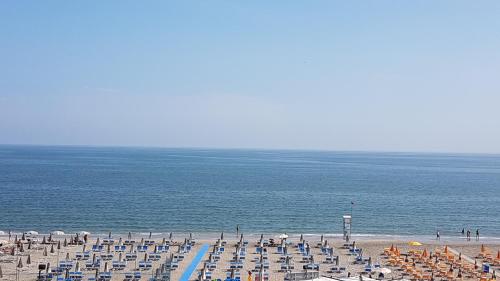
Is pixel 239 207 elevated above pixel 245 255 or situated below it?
Result: below

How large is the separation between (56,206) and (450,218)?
45.2 m

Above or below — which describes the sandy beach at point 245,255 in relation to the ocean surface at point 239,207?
above

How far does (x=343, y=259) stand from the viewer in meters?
35.1

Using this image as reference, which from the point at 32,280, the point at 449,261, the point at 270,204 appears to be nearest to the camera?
the point at 32,280

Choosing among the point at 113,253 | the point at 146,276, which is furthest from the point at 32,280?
the point at 113,253

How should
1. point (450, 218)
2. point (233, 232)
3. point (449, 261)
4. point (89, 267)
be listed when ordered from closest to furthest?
point (89, 267)
point (449, 261)
point (233, 232)
point (450, 218)

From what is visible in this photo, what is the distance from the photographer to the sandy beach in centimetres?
2983

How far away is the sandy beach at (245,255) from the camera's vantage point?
29.8 meters

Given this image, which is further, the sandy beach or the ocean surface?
the ocean surface

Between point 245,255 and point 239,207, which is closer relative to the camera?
point 245,255

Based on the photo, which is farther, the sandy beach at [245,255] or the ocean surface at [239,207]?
the ocean surface at [239,207]

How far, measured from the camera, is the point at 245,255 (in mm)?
35281

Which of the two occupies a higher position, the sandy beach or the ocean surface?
the sandy beach

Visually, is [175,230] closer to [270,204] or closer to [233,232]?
[233,232]
